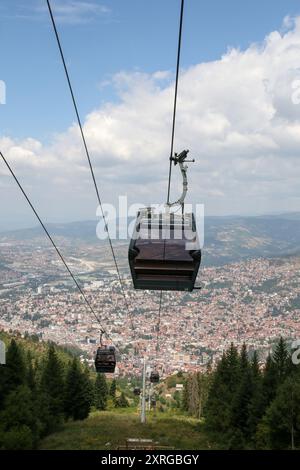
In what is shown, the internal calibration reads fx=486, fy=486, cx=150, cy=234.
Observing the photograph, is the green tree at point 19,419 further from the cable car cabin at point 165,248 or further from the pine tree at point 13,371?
the cable car cabin at point 165,248

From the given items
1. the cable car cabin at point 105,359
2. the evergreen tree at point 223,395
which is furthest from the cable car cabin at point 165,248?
the evergreen tree at point 223,395

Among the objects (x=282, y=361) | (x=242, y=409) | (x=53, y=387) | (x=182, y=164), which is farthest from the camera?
(x=53, y=387)

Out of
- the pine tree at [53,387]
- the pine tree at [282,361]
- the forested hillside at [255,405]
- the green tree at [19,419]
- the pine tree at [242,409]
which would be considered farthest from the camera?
the pine tree at [53,387]

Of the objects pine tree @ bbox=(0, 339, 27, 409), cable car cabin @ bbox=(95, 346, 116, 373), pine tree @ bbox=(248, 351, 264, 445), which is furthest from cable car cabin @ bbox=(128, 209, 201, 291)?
pine tree @ bbox=(0, 339, 27, 409)

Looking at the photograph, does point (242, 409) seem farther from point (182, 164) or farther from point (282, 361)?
point (182, 164)

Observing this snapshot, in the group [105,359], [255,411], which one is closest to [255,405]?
[255,411]

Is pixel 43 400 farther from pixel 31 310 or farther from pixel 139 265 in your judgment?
pixel 31 310
